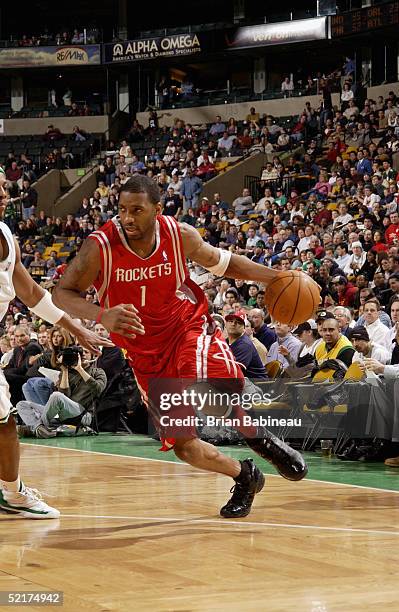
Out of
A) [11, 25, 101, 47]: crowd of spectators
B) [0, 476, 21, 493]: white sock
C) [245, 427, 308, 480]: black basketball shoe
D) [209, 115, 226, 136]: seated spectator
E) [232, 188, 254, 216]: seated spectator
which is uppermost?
[11, 25, 101, 47]: crowd of spectators

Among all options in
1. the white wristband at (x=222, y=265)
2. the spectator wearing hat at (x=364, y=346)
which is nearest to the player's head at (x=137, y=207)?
the white wristband at (x=222, y=265)

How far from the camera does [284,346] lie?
9.64 meters

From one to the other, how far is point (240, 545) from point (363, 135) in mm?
16297

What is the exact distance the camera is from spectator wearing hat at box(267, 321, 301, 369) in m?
9.54

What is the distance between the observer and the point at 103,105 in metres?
29.8

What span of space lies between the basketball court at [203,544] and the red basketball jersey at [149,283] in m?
0.90

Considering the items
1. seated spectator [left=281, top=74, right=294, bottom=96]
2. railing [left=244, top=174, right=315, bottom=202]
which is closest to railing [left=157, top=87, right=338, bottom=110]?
seated spectator [left=281, top=74, right=294, bottom=96]

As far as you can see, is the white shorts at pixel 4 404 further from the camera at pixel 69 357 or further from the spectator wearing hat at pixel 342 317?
the camera at pixel 69 357

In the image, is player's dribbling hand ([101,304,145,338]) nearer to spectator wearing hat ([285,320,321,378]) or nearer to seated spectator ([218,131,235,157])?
spectator wearing hat ([285,320,321,378])

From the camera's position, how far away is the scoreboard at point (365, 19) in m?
22.6

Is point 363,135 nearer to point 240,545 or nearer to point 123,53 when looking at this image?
point 123,53

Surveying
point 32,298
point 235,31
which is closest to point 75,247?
point 235,31

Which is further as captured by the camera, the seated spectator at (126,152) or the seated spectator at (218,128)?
the seated spectator at (218,128)

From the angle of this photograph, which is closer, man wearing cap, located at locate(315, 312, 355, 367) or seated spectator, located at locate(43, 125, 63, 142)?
man wearing cap, located at locate(315, 312, 355, 367)
